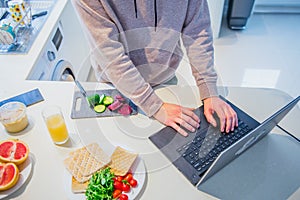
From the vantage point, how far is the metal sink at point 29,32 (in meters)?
1.30

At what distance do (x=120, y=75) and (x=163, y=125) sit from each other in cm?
21

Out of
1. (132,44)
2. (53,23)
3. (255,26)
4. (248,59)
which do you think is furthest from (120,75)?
(255,26)

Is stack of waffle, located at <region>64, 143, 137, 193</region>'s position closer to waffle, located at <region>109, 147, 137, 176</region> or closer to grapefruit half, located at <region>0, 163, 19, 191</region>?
waffle, located at <region>109, 147, 137, 176</region>

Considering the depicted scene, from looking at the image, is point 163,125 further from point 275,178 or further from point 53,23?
point 53,23

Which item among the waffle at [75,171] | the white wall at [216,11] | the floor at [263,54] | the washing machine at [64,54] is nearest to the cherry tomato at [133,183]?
the waffle at [75,171]

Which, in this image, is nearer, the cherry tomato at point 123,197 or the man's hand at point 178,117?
the cherry tomato at point 123,197

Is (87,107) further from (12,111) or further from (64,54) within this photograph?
(64,54)

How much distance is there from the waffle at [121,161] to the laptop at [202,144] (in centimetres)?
9

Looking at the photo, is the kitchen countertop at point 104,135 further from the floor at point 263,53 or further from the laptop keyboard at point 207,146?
the floor at point 263,53

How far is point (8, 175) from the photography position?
32.0 inches

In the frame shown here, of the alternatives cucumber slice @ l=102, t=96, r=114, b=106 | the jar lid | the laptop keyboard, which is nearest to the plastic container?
the jar lid

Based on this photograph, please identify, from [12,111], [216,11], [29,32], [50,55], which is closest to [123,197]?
[12,111]

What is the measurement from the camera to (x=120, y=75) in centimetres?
93

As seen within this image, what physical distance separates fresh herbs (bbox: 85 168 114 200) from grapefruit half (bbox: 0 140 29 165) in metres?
0.23
